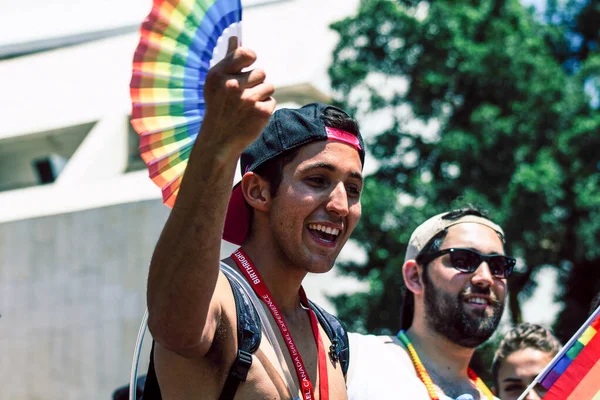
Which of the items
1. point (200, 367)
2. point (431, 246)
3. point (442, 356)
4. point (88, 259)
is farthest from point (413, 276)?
point (88, 259)

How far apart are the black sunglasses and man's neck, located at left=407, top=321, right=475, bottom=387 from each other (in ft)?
1.02

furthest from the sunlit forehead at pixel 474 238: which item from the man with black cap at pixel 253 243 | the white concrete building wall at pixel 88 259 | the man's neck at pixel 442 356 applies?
the white concrete building wall at pixel 88 259

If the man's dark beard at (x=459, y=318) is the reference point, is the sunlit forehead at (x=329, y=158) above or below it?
above

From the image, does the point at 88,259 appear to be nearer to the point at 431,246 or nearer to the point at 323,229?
the point at 431,246

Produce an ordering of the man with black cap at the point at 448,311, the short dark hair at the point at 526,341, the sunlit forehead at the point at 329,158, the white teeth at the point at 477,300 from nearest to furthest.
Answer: the sunlit forehead at the point at 329,158, the man with black cap at the point at 448,311, the white teeth at the point at 477,300, the short dark hair at the point at 526,341

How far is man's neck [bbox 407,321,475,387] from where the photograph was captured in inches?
148

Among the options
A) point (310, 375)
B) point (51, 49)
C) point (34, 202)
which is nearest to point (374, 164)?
point (34, 202)

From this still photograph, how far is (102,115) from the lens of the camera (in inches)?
671

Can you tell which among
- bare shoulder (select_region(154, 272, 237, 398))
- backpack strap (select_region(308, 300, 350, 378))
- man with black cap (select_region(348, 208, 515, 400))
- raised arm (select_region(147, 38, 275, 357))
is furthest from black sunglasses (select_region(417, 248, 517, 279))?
raised arm (select_region(147, 38, 275, 357))

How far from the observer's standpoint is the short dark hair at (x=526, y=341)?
4531 millimetres

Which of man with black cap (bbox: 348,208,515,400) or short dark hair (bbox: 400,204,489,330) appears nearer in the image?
man with black cap (bbox: 348,208,515,400)

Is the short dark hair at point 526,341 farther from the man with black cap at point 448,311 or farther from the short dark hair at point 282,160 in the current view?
the short dark hair at point 282,160

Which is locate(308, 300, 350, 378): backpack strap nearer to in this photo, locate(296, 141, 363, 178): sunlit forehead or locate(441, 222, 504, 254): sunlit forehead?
locate(296, 141, 363, 178): sunlit forehead

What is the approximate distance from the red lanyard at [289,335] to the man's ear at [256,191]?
16 cm
